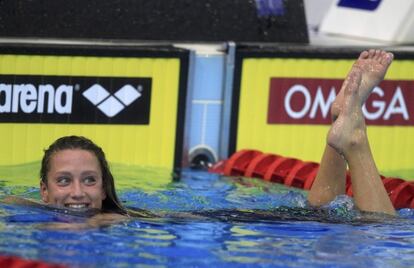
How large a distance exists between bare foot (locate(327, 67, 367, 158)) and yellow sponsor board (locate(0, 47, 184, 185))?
142 cm

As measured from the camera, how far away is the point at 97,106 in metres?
5.50

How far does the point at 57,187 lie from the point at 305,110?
2058 millimetres

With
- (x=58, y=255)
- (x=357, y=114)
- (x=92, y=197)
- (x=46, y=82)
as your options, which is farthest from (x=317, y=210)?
(x=46, y=82)

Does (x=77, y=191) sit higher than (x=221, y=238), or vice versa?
(x=77, y=191)

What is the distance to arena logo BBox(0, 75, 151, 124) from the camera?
211 inches

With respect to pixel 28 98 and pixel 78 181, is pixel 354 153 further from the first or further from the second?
pixel 28 98

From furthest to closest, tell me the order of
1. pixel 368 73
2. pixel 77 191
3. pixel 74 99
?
pixel 74 99, pixel 368 73, pixel 77 191

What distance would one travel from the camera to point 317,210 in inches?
175

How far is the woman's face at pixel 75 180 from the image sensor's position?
3928 mm

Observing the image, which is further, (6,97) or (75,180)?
(6,97)

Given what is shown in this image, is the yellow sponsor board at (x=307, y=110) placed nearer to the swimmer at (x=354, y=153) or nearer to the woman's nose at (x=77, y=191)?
the swimmer at (x=354, y=153)

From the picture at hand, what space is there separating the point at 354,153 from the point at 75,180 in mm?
1078

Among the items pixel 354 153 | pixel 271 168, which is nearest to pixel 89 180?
pixel 354 153

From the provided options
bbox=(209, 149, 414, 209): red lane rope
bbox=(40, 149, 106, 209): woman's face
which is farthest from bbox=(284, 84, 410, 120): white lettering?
bbox=(40, 149, 106, 209): woman's face
